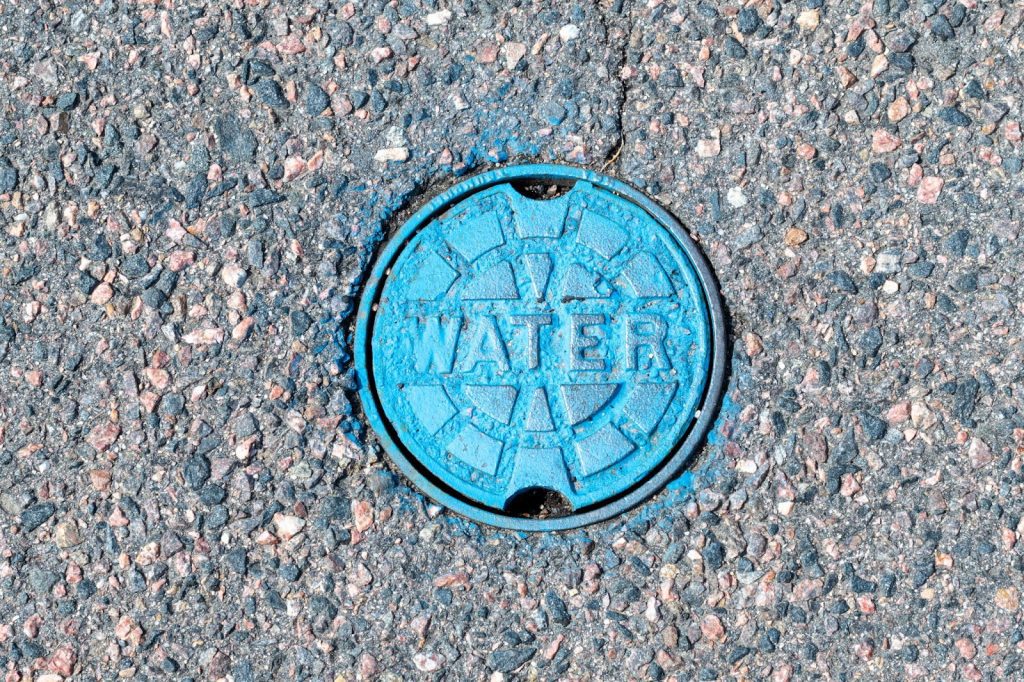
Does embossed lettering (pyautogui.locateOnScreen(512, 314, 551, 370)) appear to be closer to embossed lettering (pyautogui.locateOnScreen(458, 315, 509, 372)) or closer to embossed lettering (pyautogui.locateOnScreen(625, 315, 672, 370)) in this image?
embossed lettering (pyautogui.locateOnScreen(458, 315, 509, 372))

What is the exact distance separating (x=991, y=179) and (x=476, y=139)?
1266 mm

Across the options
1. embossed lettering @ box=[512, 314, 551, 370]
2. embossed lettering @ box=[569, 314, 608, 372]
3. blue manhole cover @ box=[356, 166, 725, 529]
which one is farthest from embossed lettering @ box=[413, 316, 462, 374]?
embossed lettering @ box=[569, 314, 608, 372]

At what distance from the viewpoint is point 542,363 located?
232cm

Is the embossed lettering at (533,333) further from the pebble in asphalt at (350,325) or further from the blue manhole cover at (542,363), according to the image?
the pebble in asphalt at (350,325)

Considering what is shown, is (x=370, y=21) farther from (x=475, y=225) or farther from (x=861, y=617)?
(x=861, y=617)

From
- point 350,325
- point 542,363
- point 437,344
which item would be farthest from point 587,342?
point 350,325

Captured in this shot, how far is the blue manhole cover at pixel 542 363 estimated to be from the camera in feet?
7.55

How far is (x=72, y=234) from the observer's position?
2.42 m

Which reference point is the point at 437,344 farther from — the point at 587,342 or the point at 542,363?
the point at 587,342

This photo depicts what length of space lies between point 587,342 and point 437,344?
36cm

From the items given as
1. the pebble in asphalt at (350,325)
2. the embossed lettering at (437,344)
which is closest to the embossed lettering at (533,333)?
the embossed lettering at (437,344)

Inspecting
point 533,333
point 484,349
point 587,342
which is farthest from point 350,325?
point 587,342

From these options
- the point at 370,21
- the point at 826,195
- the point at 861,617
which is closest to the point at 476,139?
the point at 370,21

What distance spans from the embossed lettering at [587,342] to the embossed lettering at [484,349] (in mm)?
161
